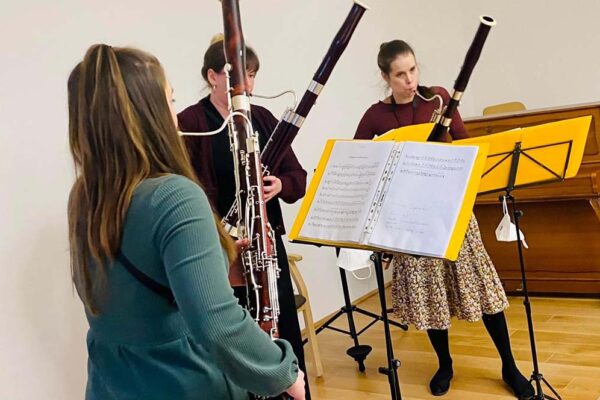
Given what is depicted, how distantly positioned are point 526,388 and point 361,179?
3.74 feet

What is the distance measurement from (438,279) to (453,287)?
0.07 meters

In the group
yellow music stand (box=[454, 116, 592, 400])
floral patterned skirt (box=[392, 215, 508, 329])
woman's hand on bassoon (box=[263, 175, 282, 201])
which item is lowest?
floral patterned skirt (box=[392, 215, 508, 329])

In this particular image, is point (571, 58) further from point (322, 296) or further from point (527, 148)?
point (527, 148)

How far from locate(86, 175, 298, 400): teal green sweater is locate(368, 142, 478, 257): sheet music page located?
23.6 inches

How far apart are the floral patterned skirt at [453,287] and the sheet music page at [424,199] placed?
71 cm

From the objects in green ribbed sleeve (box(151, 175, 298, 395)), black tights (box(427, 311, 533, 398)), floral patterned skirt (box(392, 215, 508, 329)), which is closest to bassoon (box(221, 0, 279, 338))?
green ribbed sleeve (box(151, 175, 298, 395))

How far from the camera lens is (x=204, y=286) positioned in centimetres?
91

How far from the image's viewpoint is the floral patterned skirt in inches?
92.0

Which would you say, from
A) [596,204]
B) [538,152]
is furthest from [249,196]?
[596,204]

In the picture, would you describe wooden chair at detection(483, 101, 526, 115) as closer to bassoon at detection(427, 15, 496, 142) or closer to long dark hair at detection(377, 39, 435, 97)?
long dark hair at detection(377, 39, 435, 97)

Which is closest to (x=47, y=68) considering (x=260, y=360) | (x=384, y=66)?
(x=384, y=66)

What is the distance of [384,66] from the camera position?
242 cm

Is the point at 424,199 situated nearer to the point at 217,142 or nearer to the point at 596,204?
the point at 217,142

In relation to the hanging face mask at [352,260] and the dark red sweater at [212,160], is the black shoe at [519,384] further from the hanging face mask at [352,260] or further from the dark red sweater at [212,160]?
the dark red sweater at [212,160]
